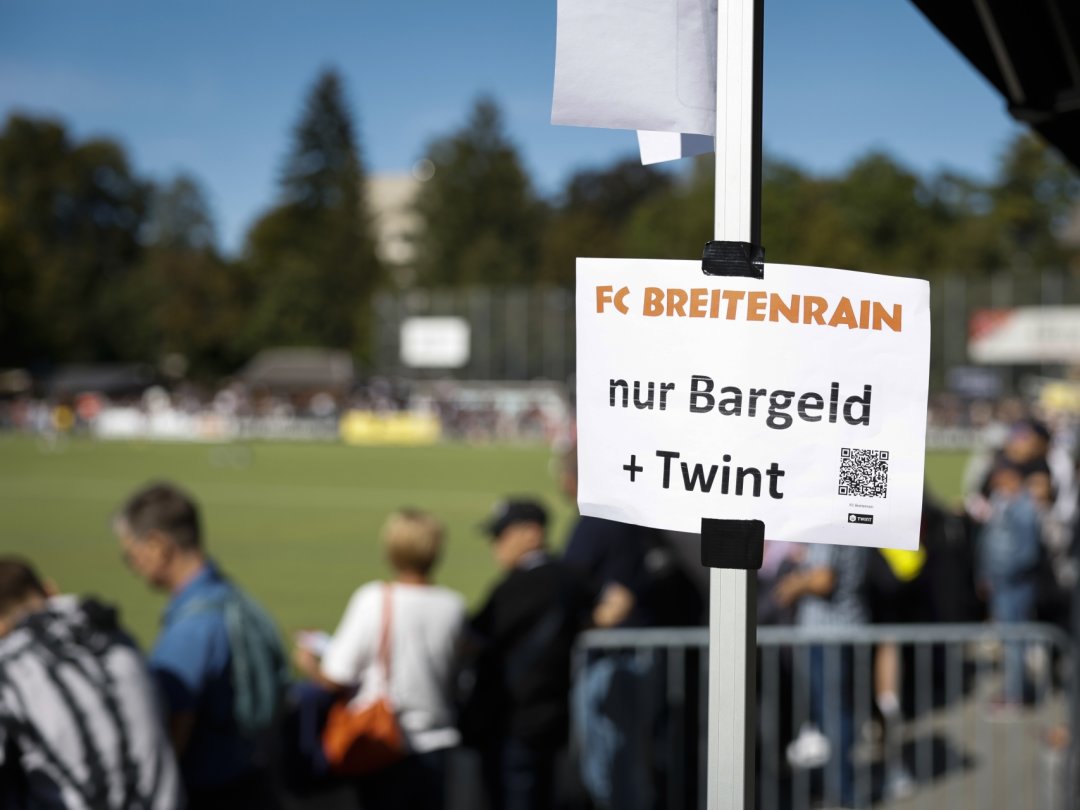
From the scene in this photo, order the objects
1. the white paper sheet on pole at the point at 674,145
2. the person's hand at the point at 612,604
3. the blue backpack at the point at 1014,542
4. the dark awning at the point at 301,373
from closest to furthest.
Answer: the white paper sheet on pole at the point at 674,145, the person's hand at the point at 612,604, the blue backpack at the point at 1014,542, the dark awning at the point at 301,373

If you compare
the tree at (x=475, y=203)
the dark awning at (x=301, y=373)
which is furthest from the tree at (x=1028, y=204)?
the dark awning at (x=301, y=373)

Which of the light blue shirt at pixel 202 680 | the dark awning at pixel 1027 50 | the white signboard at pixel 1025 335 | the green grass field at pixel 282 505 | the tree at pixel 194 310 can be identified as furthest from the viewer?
the tree at pixel 194 310

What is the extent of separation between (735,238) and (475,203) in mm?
89167

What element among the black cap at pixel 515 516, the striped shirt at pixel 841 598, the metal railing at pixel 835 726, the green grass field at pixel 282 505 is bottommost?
the green grass field at pixel 282 505

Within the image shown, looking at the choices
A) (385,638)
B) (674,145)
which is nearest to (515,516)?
(385,638)

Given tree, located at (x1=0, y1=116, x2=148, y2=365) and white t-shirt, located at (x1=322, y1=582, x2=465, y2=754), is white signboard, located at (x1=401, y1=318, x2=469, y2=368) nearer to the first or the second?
tree, located at (x1=0, y1=116, x2=148, y2=365)

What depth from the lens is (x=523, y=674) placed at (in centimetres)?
458

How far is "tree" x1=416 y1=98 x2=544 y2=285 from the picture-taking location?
87.5 meters

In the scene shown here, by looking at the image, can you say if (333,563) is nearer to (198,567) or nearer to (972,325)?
(198,567)

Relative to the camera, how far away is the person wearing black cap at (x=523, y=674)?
15.0 ft

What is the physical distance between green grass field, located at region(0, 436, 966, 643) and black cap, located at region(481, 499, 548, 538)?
6.42 m

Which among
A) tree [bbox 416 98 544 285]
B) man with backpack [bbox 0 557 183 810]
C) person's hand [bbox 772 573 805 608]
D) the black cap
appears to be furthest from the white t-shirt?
tree [bbox 416 98 544 285]

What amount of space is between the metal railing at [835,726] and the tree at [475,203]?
7765 cm

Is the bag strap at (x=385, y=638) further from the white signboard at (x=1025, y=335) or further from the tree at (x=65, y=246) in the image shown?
the tree at (x=65, y=246)
